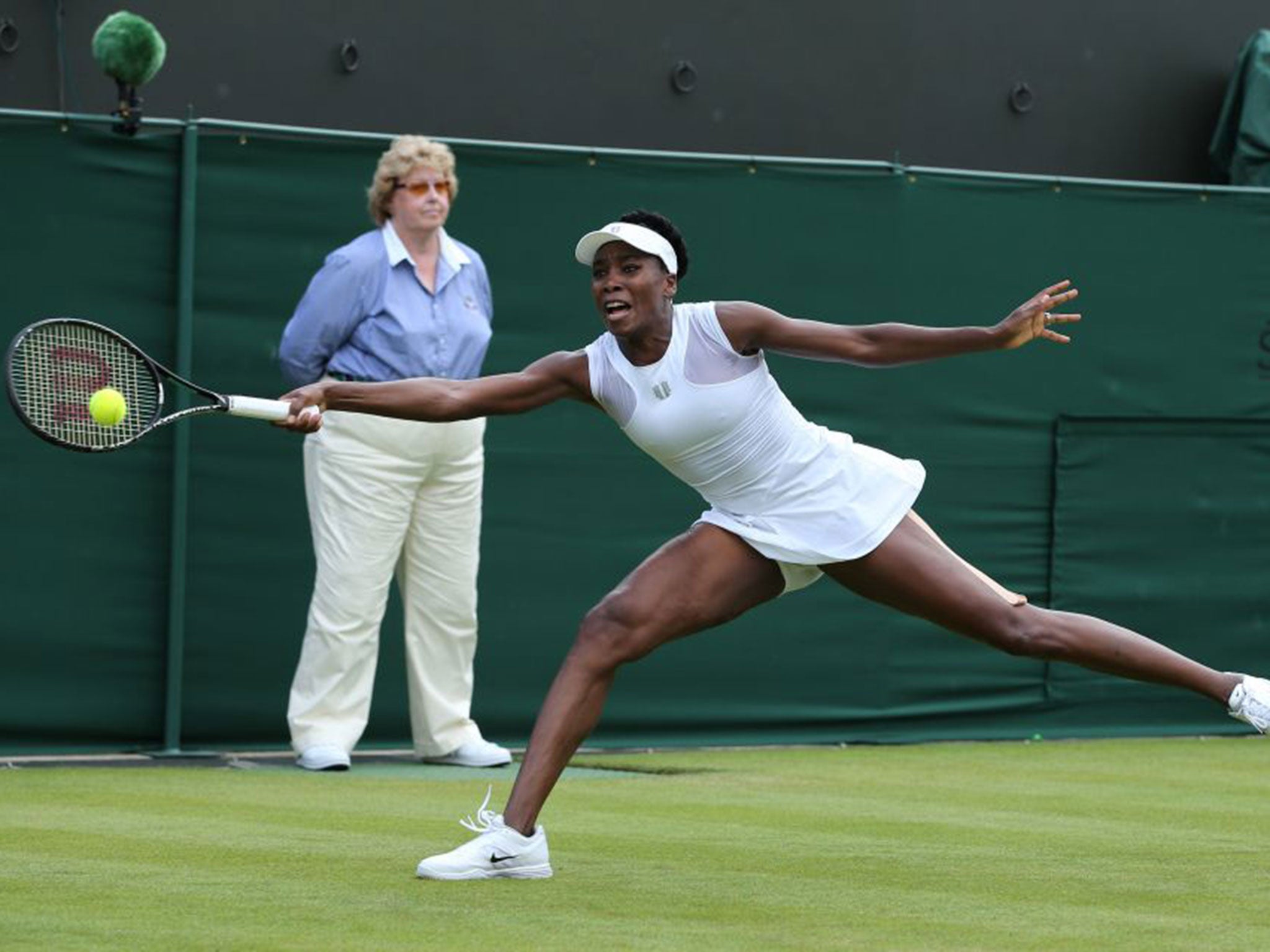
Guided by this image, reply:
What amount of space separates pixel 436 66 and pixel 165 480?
7.13ft

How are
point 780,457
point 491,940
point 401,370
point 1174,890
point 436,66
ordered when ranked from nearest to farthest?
point 491,940 → point 1174,890 → point 780,457 → point 401,370 → point 436,66

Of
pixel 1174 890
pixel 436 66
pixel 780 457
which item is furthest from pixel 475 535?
pixel 1174 890

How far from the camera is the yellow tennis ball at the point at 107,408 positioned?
20.4ft

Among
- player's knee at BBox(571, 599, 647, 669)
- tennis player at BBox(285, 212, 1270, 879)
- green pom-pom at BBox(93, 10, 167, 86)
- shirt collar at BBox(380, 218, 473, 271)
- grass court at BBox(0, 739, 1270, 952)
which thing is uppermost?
green pom-pom at BBox(93, 10, 167, 86)

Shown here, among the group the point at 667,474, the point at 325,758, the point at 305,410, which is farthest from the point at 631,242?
the point at 667,474

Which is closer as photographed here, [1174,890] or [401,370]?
[1174,890]

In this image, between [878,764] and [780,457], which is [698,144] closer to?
[878,764]

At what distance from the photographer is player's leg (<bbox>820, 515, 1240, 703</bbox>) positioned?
249 inches

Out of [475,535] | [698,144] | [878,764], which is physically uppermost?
[698,144]

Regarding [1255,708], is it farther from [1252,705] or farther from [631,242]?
[631,242]

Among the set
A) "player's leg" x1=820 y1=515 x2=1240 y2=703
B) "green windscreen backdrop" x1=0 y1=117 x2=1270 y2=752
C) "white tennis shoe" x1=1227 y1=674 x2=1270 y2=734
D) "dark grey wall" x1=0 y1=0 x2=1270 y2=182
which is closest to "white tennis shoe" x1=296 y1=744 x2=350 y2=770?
"green windscreen backdrop" x1=0 y1=117 x2=1270 y2=752

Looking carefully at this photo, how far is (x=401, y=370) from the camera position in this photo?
29.2 feet

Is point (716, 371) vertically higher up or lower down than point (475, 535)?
higher up

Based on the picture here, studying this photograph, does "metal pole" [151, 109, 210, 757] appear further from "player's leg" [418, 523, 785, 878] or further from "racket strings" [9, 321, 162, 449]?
"player's leg" [418, 523, 785, 878]
